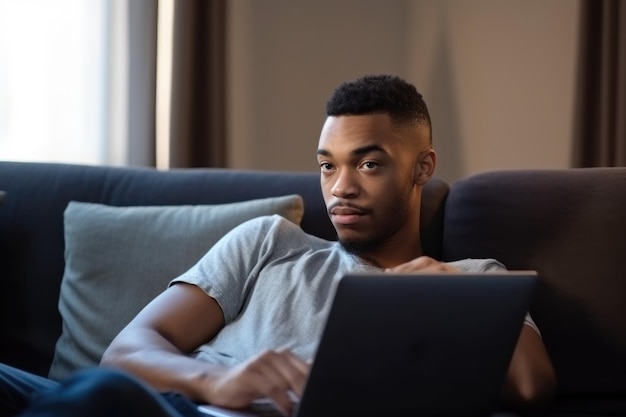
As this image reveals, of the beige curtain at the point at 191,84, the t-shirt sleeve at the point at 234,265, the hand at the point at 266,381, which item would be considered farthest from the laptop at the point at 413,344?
the beige curtain at the point at 191,84

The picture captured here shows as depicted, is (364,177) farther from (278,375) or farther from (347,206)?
(278,375)

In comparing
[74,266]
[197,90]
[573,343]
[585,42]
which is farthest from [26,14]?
[573,343]

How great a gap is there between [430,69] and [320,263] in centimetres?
179

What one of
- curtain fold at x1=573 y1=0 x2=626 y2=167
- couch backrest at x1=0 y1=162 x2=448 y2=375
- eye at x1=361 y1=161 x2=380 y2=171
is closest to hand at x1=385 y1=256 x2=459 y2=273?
eye at x1=361 y1=161 x2=380 y2=171

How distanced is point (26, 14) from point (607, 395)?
2.07 metres

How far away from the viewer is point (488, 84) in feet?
11.0

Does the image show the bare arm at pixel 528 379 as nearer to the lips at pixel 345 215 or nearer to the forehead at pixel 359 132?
the lips at pixel 345 215

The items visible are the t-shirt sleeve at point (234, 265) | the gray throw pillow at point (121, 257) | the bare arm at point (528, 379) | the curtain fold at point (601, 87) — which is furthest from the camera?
the curtain fold at point (601, 87)

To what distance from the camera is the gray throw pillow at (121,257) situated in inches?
80.7

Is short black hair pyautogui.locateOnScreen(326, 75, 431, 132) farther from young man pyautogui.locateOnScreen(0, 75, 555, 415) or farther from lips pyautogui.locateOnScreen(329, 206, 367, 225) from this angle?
lips pyautogui.locateOnScreen(329, 206, 367, 225)

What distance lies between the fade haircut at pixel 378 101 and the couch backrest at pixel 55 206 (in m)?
0.26

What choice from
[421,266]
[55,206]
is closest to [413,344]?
[421,266]

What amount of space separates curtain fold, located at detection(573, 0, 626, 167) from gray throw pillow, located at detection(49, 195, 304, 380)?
123cm

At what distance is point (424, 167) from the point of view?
79.7 inches
